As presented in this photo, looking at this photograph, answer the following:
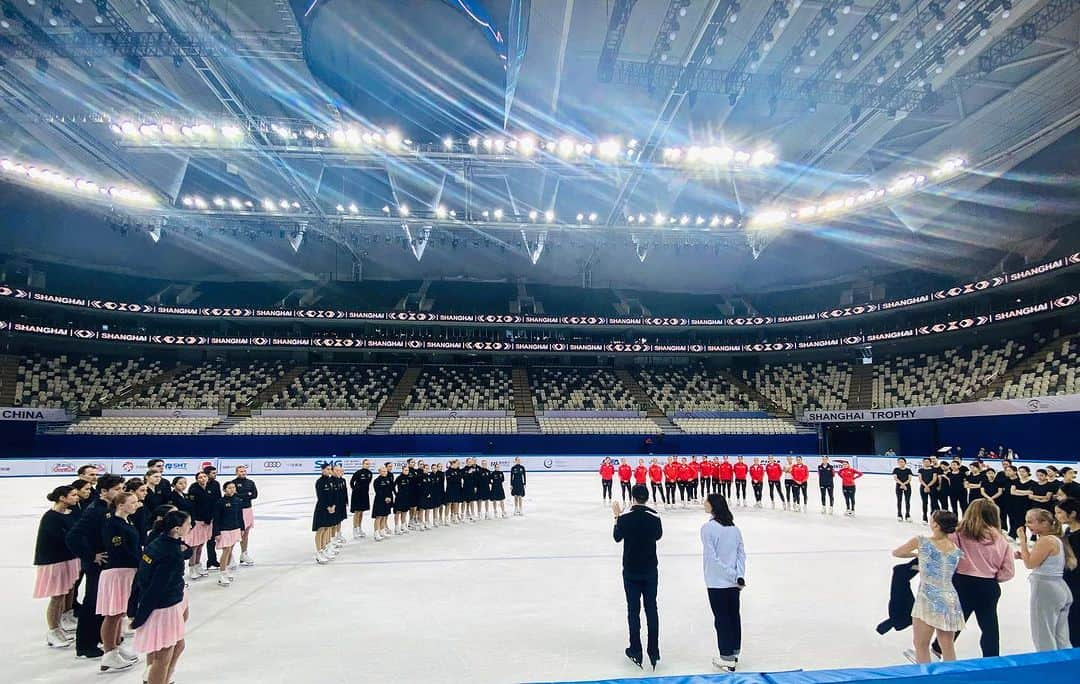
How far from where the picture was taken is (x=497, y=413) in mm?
37656

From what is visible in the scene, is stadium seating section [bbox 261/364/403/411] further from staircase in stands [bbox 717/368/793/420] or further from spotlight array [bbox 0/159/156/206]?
staircase in stands [bbox 717/368/793/420]

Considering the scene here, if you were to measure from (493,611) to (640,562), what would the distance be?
9.16ft

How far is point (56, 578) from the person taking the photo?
661 cm

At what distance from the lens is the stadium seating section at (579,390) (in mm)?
39562

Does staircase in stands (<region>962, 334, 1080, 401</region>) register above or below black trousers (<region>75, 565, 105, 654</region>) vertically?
above

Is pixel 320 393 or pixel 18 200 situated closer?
pixel 18 200

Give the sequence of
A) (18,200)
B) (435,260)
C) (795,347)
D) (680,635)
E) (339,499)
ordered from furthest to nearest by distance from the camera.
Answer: (435,260)
(795,347)
(18,200)
(339,499)
(680,635)

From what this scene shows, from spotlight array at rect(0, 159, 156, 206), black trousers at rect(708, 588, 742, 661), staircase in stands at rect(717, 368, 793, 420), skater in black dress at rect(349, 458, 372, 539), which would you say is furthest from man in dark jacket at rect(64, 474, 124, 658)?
staircase in stands at rect(717, 368, 793, 420)

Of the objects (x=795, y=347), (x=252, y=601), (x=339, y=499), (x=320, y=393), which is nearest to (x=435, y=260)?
(x=320, y=393)

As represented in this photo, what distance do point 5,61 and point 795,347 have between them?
43.5 m

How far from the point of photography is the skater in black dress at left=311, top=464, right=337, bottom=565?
10.8 metres

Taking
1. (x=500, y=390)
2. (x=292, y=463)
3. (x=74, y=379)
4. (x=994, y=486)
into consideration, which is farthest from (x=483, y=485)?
(x=74, y=379)

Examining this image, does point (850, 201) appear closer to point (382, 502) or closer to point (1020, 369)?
point (1020, 369)

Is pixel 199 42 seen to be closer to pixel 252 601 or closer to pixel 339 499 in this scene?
pixel 339 499
